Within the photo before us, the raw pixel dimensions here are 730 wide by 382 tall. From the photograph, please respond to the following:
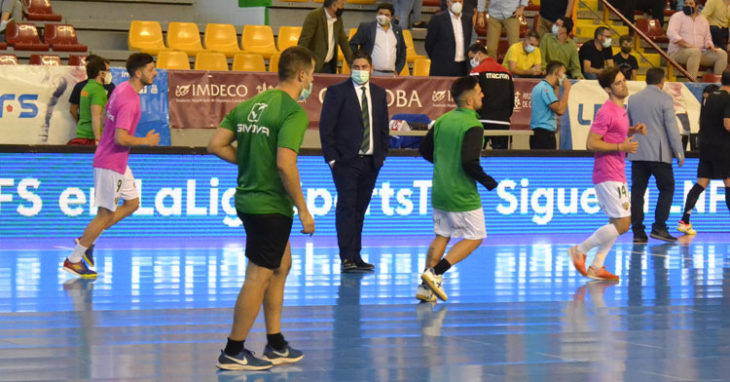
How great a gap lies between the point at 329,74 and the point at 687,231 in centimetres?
541

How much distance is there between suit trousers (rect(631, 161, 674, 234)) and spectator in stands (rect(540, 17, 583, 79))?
432 cm

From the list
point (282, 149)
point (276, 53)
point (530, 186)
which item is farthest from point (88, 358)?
point (276, 53)

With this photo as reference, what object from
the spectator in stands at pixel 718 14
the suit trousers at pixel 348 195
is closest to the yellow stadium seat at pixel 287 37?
the spectator in stands at pixel 718 14

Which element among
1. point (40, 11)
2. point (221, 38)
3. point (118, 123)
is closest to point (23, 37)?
point (40, 11)

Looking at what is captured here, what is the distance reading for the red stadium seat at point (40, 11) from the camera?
20094 millimetres

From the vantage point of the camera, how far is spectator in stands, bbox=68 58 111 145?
44.2 feet

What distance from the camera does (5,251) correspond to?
12.3 m

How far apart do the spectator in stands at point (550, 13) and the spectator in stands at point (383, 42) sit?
3.99 metres

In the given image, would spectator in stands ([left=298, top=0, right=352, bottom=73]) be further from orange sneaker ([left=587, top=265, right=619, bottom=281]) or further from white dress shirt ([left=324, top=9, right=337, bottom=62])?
orange sneaker ([left=587, top=265, right=619, bottom=281])

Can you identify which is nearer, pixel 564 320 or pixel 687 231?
pixel 564 320

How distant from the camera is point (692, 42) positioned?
21.7 m

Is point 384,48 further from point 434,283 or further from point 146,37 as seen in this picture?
point 434,283

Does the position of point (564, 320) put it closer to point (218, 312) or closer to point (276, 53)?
point (218, 312)

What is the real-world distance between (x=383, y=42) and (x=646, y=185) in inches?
188
